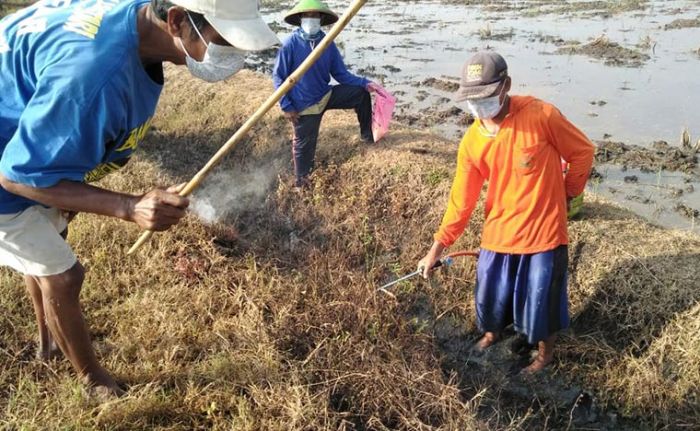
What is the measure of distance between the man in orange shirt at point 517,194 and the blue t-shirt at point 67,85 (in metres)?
1.66

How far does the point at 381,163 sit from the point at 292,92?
3.37 ft

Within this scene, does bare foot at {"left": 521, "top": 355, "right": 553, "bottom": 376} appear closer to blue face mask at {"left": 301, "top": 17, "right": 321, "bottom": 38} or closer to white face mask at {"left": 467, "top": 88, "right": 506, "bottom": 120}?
white face mask at {"left": 467, "top": 88, "right": 506, "bottom": 120}

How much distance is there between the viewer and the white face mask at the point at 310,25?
4.80 metres

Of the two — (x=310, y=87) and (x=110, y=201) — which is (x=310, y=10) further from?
(x=110, y=201)

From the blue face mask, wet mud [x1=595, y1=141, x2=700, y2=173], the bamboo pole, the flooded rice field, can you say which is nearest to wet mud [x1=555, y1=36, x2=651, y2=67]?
the flooded rice field

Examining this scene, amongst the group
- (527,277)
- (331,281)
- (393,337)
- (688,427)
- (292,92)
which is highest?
(292,92)

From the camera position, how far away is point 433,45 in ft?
42.3

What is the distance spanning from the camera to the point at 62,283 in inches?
95.9

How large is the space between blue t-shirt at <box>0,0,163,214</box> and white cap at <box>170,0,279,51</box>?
0.27 metres

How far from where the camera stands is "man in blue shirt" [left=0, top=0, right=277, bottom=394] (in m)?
1.87

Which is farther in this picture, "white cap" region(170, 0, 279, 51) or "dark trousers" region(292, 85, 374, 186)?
"dark trousers" region(292, 85, 374, 186)

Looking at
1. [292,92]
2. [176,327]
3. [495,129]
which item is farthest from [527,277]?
[292,92]

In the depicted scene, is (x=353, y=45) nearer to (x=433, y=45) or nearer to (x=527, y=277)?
(x=433, y=45)

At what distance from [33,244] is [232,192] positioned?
3548 millimetres
